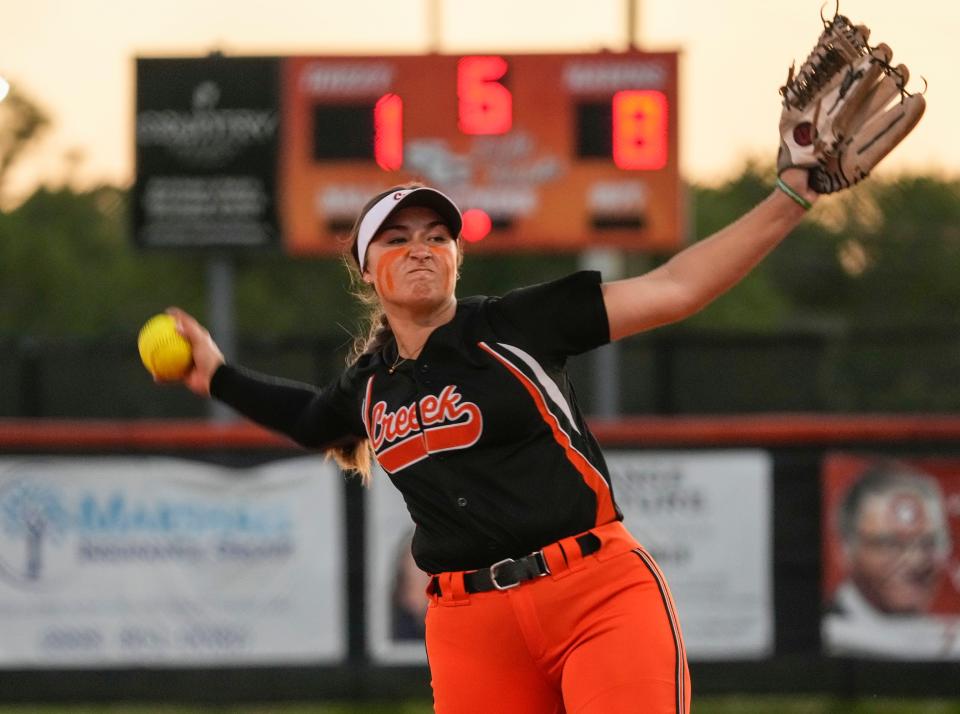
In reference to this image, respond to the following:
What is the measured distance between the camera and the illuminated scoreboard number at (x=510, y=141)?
35.4 feet

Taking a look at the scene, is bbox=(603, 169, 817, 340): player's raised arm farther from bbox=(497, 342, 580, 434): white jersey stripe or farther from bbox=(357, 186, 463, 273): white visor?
bbox=(357, 186, 463, 273): white visor

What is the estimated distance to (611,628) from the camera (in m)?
3.48

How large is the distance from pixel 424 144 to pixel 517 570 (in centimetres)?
755

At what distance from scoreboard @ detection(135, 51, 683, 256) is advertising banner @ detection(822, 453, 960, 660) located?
3.53 m

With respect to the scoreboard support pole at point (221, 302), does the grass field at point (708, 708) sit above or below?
below

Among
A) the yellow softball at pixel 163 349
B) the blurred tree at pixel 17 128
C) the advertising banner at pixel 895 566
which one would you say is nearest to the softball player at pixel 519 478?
the yellow softball at pixel 163 349

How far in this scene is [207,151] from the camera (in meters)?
11.0

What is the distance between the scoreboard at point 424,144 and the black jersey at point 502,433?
705 cm

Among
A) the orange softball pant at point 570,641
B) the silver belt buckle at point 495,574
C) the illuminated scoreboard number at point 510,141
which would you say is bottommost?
the orange softball pant at point 570,641

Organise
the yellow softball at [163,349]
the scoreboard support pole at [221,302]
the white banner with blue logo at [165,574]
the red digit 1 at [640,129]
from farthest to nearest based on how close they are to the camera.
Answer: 1. the scoreboard support pole at [221,302]
2. the red digit 1 at [640,129]
3. the white banner with blue logo at [165,574]
4. the yellow softball at [163,349]

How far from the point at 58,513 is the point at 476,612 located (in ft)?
15.0

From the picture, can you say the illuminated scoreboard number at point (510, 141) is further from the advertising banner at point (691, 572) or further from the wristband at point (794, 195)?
the wristband at point (794, 195)

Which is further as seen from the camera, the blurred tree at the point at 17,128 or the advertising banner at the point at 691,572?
the blurred tree at the point at 17,128

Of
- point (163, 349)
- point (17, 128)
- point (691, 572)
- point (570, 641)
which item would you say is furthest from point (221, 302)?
point (17, 128)
